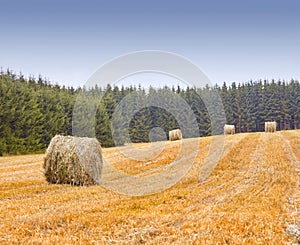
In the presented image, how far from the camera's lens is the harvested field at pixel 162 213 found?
4.95 metres

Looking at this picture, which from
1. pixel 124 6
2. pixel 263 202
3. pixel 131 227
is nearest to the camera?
pixel 131 227

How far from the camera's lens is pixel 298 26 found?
2225 centimetres

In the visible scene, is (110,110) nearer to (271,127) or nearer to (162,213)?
(271,127)

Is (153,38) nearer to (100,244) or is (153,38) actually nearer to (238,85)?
(100,244)

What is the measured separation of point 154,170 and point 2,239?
30.7 ft

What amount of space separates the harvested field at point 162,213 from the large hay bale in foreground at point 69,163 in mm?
473

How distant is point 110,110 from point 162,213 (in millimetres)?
44799

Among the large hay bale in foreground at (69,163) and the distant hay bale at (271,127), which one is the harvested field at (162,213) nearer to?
the large hay bale in foreground at (69,163)

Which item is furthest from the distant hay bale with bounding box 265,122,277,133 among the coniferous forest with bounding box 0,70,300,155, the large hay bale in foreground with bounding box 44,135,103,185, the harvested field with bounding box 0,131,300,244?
the large hay bale in foreground with bounding box 44,135,103,185

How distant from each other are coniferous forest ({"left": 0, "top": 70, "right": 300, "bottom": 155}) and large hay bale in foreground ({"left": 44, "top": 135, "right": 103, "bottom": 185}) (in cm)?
2247

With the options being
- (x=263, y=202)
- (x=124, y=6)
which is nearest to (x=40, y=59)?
(x=124, y=6)

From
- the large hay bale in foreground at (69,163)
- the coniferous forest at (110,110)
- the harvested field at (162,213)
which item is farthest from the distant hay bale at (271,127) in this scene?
the large hay bale in foreground at (69,163)

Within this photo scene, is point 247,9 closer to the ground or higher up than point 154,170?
higher up

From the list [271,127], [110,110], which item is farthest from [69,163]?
[110,110]
